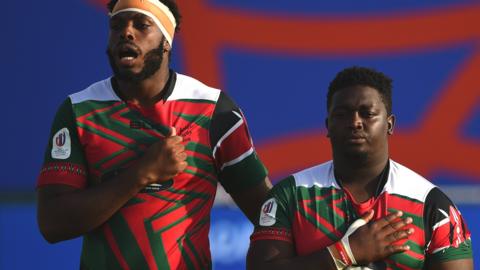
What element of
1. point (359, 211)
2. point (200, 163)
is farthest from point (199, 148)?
point (359, 211)

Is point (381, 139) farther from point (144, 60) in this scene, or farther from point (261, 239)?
point (144, 60)

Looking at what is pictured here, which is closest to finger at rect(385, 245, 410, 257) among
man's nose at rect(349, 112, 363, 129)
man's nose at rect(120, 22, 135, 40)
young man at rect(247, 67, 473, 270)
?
young man at rect(247, 67, 473, 270)

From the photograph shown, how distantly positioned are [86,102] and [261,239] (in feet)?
2.19

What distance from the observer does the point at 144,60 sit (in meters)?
2.92

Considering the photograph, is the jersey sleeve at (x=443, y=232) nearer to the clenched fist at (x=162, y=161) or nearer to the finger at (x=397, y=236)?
the finger at (x=397, y=236)

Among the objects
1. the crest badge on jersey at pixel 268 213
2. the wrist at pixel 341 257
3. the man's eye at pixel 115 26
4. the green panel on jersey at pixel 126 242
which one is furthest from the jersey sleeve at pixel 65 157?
the wrist at pixel 341 257

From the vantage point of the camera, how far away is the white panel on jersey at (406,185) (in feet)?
9.29

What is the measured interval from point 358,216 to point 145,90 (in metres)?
0.74

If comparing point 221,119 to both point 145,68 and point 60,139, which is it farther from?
point 60,139

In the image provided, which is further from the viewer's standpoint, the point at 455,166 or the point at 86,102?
the point at 455,166

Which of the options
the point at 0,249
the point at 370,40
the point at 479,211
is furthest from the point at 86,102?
the point at 370,40

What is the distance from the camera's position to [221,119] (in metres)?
2.98

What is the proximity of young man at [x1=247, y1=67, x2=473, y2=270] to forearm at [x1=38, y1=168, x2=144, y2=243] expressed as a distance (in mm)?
408

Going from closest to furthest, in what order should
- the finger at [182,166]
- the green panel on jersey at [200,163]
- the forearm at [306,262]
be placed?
Answer: 1. the forearm at [306,262]
2. the finger at [182,166]
3. the green panel on jersey at [200,163]
